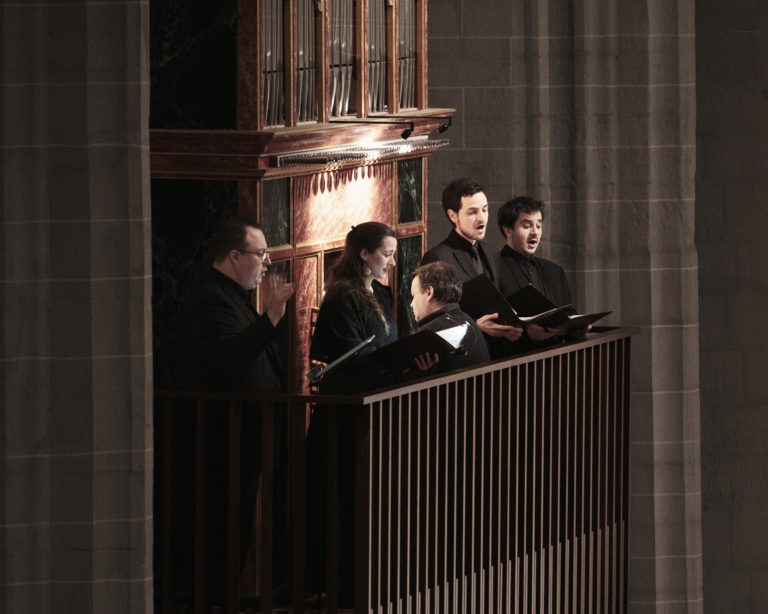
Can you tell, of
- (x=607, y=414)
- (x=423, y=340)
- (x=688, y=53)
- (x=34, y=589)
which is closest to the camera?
(x=34, y=589)

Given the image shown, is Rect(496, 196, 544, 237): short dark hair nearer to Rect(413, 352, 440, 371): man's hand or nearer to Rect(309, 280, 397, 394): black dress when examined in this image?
Rect(309, 280, 397, 394): black dress

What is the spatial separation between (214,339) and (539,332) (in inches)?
80.7

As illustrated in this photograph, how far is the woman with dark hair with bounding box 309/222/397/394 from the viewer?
869 centimetres

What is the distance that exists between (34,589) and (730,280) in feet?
22.0

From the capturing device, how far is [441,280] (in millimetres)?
8914

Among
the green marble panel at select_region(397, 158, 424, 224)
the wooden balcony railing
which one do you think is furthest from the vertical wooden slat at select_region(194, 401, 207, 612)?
the green marble panel at select_region(397, 158, 424, 224)

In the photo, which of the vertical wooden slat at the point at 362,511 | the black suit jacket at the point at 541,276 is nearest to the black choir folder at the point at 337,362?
the vertical wooden slat at the point at 362,511

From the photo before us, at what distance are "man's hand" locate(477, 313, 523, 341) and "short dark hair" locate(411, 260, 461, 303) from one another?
29.0 inches

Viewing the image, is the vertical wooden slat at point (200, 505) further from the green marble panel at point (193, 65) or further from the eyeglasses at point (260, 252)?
the green marble panel at point (193, 65)

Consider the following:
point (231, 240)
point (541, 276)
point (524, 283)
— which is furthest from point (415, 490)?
point (541, 276)

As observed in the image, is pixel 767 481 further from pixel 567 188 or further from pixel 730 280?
pixel 567 188

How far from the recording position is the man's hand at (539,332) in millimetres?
9922

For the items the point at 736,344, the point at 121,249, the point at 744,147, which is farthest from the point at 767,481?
the point at 121,249

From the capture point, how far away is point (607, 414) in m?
10.6
